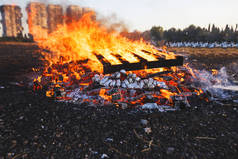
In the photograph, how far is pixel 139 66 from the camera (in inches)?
223

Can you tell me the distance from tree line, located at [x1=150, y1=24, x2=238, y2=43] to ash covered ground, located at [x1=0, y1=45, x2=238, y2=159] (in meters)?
35.8

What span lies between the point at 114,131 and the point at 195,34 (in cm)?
4160

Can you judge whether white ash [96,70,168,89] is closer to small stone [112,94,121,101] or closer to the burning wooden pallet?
the burning wooden pallet

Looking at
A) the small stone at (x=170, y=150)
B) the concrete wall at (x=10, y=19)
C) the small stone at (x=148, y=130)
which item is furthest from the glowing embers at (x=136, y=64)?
the concrete wall at (x=10, y=19)

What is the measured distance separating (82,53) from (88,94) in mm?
3306

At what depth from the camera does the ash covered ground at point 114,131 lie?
105 inches

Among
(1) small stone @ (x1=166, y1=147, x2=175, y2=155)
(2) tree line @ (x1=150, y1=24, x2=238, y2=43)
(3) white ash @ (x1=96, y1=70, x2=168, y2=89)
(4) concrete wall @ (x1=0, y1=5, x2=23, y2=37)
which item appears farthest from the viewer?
(4) concrete wall @ (x1=0, y1=5, x2=23, y2=37)

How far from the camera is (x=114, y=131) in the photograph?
328 centimetres

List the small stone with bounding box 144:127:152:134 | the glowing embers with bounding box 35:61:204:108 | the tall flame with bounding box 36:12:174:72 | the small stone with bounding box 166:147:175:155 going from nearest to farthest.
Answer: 1. the small stone with bounding box 166:147:175:155
2. the small stone with bounding box 144:127:152:134
3. the glowing embers with bounding box 35:61:204:108
4. the tall flame with bounding box 36:12:174:72

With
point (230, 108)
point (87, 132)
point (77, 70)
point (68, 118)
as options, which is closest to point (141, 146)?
point (87, 132)

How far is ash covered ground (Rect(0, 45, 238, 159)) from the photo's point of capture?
8.76ft

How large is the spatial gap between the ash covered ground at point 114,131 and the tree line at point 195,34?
35844 millimetres

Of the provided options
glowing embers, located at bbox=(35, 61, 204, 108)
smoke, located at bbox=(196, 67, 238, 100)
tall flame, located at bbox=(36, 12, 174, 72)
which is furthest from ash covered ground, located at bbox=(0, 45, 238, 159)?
tall flame, located at bbox=(36, 12, 174, 72)

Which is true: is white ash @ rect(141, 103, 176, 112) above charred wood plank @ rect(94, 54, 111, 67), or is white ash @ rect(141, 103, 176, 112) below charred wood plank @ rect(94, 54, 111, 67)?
below
